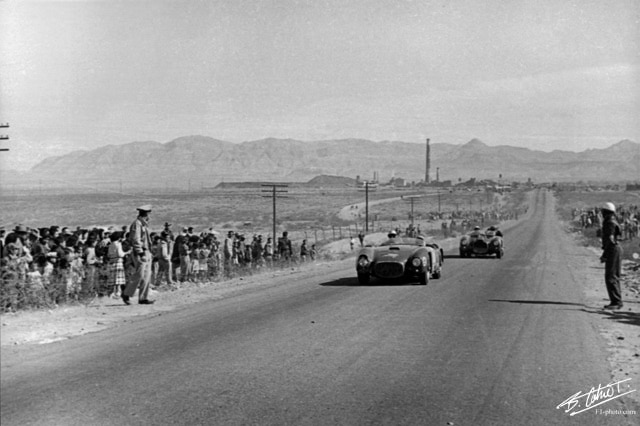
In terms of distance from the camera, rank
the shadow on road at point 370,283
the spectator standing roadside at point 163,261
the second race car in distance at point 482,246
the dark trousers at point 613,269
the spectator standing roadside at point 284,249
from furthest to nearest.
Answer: the second race car in distance at point 482,246 < the spectator standing roadside at point 284,249 < the shadow on road at point 370,283 < the spectator standing roadside at point 163,261 < the dark trousers at point 613,269

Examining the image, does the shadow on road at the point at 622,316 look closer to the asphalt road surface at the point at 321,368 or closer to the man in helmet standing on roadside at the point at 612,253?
the man in helmet standing on roadside at the point at 612,253

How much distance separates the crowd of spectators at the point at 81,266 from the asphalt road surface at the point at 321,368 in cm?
263

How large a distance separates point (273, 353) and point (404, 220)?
75.6 meters

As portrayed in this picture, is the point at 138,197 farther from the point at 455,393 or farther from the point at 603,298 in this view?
the point at 455,393

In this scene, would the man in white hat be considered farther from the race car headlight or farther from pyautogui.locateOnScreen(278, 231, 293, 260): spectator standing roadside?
pyautogui.locateOnScreen(278, 231, 293, 260): spectator standing roadside

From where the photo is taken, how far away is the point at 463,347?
9328 mm

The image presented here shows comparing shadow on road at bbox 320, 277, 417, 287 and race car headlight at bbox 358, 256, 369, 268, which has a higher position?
race car headlight at bbox 358, 256, 369, 268

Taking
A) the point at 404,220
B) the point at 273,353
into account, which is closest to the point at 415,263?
the point at 273,353

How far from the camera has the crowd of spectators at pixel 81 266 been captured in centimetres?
1277

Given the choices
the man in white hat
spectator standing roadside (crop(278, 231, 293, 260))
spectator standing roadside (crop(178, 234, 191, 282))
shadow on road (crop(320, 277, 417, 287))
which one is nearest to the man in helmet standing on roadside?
shadow on road (crop(320, 277, 417, 287))

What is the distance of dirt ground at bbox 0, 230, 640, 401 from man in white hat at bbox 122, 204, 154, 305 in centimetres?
29

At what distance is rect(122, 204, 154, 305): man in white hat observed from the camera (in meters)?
13.5

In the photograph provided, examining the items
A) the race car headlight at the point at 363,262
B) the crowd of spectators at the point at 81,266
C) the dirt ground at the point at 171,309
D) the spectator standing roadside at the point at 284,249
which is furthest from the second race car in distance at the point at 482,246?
the race car headlight at the point at 363,262

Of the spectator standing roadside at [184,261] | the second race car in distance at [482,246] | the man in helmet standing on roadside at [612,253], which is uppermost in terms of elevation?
the man in helmet standing on roadside at [612,253]
